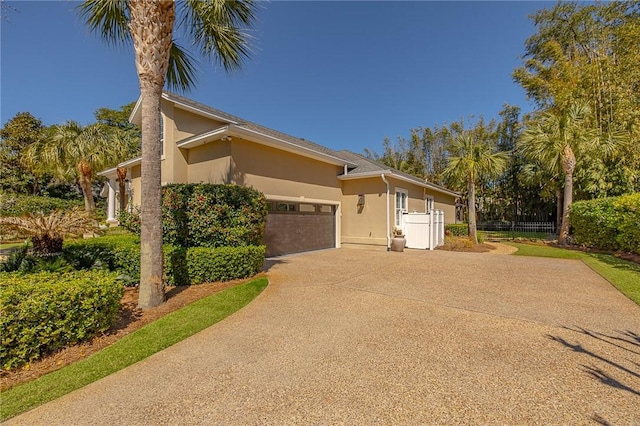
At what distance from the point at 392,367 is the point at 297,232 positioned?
8.99m

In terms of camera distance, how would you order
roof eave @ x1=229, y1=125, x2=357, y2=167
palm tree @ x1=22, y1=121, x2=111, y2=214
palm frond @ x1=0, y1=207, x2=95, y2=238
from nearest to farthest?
palm frond @ x1=0, y1=207, x2=95, y2=238 < roof eave @ x1=229, y1=125, x2=357, y2=167 < palm tree @ x1=22, y1=121, x2=111, y2=214

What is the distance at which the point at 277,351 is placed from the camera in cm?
361

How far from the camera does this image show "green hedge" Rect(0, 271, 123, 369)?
10.6ft

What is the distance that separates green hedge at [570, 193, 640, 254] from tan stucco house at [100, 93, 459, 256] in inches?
261

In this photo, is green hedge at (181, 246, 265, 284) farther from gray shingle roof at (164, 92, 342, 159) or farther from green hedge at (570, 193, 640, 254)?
green hedge at (570, 193, 640, 254)

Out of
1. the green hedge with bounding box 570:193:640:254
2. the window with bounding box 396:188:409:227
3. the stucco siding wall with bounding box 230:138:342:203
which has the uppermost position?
the stucco siding wall with bounding box 230:138:342:203

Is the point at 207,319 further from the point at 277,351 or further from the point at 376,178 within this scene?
the point at 376,178

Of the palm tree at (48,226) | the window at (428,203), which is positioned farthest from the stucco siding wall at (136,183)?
the window at (428,203)

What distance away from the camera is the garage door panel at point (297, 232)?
10.9 metres

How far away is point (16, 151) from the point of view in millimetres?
25281

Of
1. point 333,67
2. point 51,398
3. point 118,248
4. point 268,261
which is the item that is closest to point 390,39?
point 333,67

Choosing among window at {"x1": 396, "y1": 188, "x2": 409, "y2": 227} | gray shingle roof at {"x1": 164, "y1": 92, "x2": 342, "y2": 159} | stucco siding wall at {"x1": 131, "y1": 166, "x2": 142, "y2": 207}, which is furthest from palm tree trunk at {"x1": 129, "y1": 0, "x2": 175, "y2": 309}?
window at {"x1": 396, "y1": 188, "x2": 409, "y2": 227}

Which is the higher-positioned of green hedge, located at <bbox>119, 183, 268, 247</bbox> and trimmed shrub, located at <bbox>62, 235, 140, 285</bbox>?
green hedge, located at <bbox>119, 183, 268, 247</bbox>

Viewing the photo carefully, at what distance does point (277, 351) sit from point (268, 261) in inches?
257
